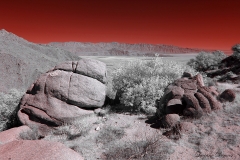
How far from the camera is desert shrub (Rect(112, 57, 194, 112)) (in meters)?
7.16

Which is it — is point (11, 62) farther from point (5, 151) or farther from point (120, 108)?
point (5, 151)

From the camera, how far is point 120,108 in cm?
747

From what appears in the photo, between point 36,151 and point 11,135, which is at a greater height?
point 36,151

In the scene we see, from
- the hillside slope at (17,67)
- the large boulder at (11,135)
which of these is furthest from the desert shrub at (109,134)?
the hillside slope at (17,67)

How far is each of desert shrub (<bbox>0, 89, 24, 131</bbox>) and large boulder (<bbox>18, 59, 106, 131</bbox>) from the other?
0.75m

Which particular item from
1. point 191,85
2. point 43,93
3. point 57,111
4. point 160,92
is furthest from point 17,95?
point 191,85

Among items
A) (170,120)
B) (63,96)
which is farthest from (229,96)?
(63,96)

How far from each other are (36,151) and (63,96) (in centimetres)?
299

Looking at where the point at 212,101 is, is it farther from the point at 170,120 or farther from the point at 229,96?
the point at 170,120

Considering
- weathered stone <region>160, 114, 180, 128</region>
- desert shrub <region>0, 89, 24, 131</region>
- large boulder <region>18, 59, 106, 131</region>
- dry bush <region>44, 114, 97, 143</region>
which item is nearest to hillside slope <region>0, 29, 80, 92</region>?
desert shrub <region>0, 89, 24, 131</region>

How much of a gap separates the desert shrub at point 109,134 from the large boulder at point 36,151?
1.52 m

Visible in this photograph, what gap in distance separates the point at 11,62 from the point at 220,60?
662 inches

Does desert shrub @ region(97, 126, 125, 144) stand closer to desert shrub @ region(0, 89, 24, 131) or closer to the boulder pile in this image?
the boulder pile

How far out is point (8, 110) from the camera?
7.48m
